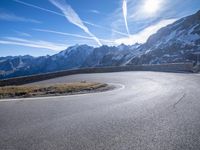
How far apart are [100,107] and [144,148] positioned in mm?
4360

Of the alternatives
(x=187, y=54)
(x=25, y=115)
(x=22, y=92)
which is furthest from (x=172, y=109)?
(x=187, y=54)

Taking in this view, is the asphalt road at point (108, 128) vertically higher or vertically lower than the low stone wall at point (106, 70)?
higher

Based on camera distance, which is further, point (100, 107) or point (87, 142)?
point (100, 107)

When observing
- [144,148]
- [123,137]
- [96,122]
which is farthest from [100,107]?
[144,148]

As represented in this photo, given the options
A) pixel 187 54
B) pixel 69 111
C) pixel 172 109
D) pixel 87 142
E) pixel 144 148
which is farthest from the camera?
pixel 187 54

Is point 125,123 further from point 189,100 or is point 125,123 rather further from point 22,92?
point 22,92

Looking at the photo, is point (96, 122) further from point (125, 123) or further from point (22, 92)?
point (22, 92)

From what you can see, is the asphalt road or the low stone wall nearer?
the asphalt road

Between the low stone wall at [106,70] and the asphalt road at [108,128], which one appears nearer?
the asphalt road at [108,128]

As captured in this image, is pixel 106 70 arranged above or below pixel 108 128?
below

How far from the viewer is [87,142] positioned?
192 inches

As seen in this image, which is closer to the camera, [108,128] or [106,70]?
[108,128]

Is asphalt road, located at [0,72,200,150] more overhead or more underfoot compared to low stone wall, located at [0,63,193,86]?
more overhead

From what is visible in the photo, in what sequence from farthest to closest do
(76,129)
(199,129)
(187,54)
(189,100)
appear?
(187,54) < (189,100) < (76,129) < (199,129)
